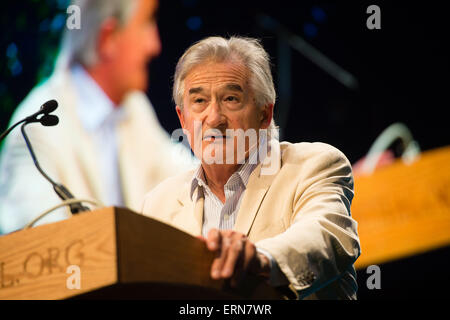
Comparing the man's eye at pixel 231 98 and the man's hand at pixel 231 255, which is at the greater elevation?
the man's eye at pixel 231 98

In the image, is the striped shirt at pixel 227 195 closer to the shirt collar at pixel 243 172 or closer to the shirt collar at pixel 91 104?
the shirt collar at pixel 243 172

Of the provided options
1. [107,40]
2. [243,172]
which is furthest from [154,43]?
[243,172]

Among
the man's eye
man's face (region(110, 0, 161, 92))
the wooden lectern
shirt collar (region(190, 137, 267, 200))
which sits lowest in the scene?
the wooden lectern

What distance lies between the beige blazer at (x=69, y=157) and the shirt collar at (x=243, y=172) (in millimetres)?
1194

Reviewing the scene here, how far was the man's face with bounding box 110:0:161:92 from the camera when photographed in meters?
3.67

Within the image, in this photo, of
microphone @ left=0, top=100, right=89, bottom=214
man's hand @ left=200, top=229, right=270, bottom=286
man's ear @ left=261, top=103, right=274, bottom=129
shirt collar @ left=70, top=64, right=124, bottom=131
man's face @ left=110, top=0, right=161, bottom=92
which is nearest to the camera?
man's hand @ left=200, top=229, right=270, bottom=286

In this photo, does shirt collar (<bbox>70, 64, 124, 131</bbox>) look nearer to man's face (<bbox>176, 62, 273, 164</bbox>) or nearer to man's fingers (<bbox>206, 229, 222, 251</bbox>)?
man's face (<bbox>176, 62, 273, 164</bbox>)

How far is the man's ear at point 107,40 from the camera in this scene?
3641 mm

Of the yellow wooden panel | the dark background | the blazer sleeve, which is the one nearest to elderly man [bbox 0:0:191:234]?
the dark background

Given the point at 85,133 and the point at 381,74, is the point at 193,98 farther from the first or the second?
the point at 381,74

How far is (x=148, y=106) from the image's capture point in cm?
365

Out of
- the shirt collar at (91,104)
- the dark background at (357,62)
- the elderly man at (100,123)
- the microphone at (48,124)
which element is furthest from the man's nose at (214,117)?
the dark background at (357,62)

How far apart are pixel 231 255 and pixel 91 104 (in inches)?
99.0

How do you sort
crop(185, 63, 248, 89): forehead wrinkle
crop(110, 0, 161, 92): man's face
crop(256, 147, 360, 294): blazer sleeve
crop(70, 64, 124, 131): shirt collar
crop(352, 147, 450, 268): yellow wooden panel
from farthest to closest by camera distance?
crop(352, 147, 450, 268): yellow wooden panel < crop(110, 0, 161, 92): man's face < crop(70, 64, 124, 131): shirt collar < crop(185, 63, 248, 89): forehead wrinkle < crop(256, 147, 360, 294): blazer sleeve
